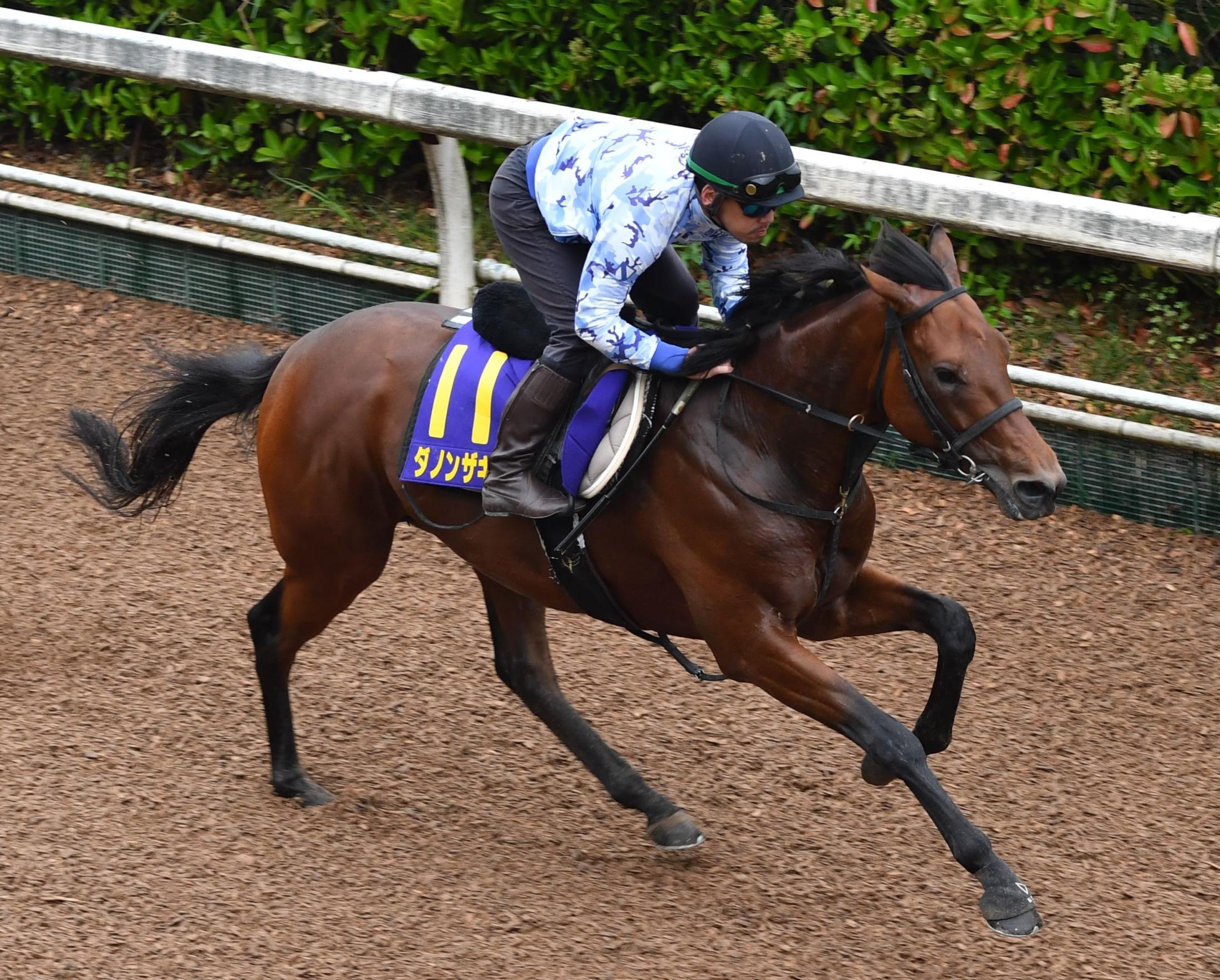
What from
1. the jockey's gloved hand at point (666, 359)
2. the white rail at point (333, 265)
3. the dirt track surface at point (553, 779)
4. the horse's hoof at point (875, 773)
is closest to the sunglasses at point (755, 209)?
the jockey's gloved hand at point (666, 359)

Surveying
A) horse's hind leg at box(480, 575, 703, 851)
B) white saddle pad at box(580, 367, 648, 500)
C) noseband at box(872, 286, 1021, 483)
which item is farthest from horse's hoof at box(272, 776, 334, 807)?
noseband at box(872, 286, 1021, 483)

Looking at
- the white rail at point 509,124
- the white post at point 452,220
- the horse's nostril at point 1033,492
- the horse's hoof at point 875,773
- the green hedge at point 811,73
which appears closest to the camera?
the horse's nostril at point 1033,492

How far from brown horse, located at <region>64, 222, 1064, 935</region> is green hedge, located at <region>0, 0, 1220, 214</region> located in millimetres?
2859

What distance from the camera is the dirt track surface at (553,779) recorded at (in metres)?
4.46

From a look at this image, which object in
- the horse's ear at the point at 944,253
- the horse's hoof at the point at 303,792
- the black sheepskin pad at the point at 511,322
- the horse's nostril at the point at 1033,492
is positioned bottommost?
the horse's hoof at the point at 303,792

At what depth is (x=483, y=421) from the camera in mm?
4844

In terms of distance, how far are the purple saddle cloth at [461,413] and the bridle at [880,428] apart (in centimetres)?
73

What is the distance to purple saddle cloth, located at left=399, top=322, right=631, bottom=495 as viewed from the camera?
4832 millimetres

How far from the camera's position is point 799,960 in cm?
440

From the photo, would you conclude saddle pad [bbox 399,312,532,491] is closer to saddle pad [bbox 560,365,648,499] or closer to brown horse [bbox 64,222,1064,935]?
brown horse [bbox 64,222,1064,935]

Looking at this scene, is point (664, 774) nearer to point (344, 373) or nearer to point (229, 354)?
point (344, 373)

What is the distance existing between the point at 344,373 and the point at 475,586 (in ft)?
5.52

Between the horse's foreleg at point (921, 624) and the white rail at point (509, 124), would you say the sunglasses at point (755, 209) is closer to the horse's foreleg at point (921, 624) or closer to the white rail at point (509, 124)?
the horse's foreleg at point (921, 624)

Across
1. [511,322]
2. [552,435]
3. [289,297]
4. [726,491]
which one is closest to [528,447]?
[552,435]
